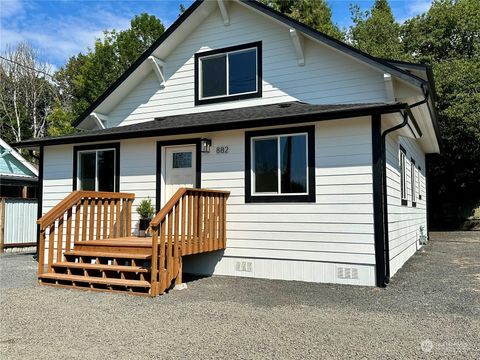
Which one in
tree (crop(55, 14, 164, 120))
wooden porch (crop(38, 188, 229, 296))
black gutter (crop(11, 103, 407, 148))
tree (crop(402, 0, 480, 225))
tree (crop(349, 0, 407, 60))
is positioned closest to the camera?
wooden porch (crop(38, 188, 229, 296))

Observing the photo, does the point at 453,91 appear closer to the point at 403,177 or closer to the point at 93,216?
the point at 403,177

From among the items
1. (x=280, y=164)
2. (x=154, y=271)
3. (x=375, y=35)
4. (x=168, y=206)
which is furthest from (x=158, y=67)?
(x=375, y=35)

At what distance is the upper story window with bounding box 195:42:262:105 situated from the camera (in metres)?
9.08

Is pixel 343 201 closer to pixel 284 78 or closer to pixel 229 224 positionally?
pixel 229 224

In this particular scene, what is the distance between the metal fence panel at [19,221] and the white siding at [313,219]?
6.76 meters

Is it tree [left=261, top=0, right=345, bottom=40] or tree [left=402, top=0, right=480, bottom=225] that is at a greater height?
tree [left=261, top=0, right=345, bottom=40]

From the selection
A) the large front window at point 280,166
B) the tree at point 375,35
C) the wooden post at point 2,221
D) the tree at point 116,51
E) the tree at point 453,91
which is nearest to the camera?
the large front window at point 280,166

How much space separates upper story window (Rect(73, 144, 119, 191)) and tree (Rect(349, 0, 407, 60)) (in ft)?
56.4

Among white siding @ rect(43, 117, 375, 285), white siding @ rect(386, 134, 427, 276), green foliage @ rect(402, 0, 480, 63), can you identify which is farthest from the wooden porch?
green foliage @ rect(402, 0, 480, 63)

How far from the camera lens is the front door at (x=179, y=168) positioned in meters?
8.38

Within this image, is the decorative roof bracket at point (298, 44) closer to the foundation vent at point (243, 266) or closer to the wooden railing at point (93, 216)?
the foundation vent at point (243, 266)

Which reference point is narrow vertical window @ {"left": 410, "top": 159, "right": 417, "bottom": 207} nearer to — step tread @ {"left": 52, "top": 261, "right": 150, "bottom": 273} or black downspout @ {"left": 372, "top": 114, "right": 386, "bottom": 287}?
black downspout @ {"left": 372, "top": 114, "right": 386, "bottom": 287}

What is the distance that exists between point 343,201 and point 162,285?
10.5ft

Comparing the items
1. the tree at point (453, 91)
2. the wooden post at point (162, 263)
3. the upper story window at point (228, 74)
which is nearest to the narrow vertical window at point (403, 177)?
the upper story window at point (228, 74)
